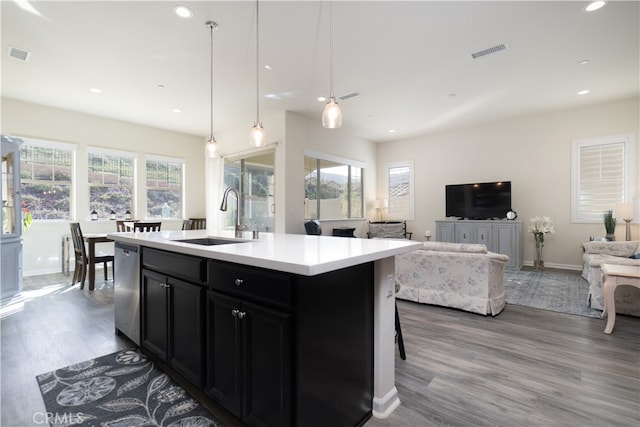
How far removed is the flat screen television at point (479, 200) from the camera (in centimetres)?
629

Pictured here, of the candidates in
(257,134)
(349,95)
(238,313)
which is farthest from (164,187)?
(238,313)

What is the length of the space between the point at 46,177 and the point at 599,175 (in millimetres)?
10169

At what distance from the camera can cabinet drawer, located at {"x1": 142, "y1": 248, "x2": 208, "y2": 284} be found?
1.77m

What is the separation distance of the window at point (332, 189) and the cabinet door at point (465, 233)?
2.40 m

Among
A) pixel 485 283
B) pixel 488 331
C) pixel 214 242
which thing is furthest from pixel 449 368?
pixel 214 242

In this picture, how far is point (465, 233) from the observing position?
6.51m

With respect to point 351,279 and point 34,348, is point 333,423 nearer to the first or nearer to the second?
point 351,279

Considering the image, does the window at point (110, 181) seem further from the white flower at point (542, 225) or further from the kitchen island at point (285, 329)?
the white flower at point (542, 225)

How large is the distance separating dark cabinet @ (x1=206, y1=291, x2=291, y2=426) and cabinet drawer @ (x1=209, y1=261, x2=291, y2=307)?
45 mm

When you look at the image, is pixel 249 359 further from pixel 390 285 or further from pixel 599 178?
pixel 599 178

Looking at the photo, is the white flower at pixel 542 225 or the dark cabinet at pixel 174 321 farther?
the white flower at pixel 542 225

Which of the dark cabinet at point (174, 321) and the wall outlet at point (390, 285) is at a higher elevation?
the wall outlet at point (390, 285)

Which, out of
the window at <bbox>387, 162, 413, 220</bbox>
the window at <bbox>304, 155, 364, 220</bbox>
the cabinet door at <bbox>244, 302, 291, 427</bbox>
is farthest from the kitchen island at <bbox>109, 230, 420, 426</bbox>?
the window at <bbox>387, 162, 413, 220</bbox>

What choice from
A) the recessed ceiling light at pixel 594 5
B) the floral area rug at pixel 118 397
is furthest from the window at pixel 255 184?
the recessed ceiling light at pixel 594 5
